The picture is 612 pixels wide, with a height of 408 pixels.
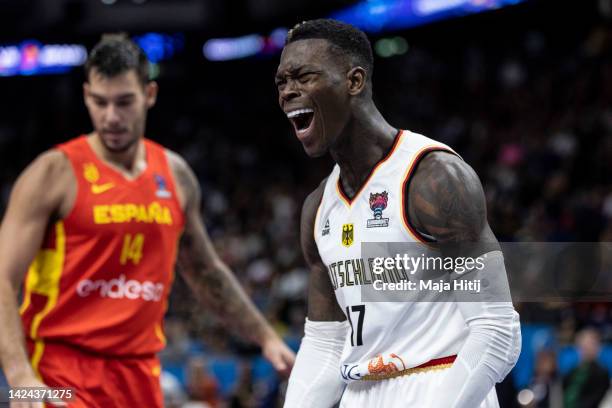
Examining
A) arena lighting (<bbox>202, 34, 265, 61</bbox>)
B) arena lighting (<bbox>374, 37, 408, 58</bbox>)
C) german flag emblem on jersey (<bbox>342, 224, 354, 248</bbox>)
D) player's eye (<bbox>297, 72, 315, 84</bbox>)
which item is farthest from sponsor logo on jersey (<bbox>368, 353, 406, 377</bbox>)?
arena lighting (<bbox>202, 34, 265, 61</bbox>)

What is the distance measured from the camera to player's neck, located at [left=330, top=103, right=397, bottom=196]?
3539 mm

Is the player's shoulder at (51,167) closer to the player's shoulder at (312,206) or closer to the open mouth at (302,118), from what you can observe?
the player's shoulder at (312,206)

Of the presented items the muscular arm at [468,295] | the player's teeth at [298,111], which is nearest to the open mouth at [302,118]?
the player's teeth at [298,111]

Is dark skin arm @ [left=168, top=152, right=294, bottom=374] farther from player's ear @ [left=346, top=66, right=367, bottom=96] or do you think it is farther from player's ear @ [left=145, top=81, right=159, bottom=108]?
player's ear @ [left=346, top=66, right=367, bottom=96]

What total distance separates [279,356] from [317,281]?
1.12 meters

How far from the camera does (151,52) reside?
73.9ft

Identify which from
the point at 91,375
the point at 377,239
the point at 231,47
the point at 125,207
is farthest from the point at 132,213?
the point at 231,47

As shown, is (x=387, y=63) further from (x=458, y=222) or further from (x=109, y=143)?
(x=458, y=222)

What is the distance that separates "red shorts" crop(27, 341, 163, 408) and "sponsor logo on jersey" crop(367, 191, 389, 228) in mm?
1805

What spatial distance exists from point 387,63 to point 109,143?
55.0 feet

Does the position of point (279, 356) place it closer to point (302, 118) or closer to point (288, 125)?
point (302, 118)

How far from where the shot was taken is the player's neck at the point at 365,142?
354cm

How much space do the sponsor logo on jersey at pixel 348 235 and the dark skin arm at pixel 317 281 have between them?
10.3 inches

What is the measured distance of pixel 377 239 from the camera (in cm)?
341
